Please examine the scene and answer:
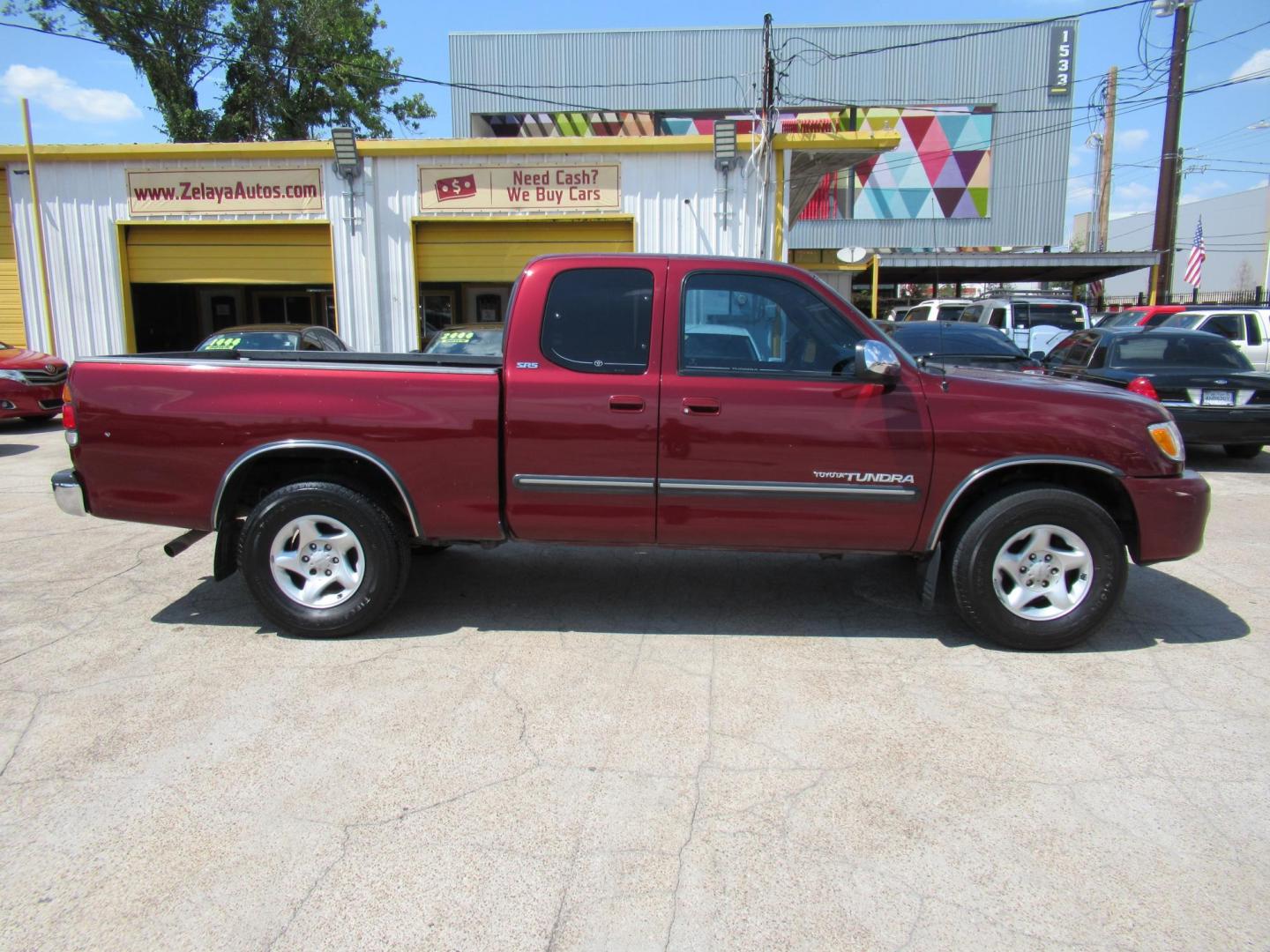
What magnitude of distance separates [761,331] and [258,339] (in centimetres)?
866

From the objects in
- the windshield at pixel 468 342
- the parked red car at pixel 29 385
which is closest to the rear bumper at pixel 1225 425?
the windshield at pixel 468 342

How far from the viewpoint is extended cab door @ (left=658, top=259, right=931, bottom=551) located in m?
4.30

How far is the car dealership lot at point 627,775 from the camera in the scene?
8.35 ft

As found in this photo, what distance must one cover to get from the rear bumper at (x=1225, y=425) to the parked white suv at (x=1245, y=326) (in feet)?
17.6

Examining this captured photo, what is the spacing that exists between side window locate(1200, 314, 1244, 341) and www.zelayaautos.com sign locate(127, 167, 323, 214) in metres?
15.1

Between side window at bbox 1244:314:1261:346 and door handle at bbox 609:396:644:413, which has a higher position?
side window at bbox 1244:314:1261:346

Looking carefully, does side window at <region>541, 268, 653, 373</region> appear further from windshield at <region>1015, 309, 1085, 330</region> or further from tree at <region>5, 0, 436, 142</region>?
tree at <region>5, 0, 436, 142</region>

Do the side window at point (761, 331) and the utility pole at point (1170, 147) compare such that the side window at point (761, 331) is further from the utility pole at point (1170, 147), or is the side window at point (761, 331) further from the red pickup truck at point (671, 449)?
the utility pole at point (1170, 147)

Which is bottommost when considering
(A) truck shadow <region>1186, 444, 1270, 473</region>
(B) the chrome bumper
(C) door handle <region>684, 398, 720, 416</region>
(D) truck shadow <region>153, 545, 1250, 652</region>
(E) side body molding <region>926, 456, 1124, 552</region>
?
(D) truck shadow <region>153, 545, 1250, 652</region>

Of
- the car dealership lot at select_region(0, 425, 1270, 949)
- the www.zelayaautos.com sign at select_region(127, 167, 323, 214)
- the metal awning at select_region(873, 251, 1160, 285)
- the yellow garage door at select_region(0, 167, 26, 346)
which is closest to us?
the car dealership lot at select_region(0, 425, 1270, 949)

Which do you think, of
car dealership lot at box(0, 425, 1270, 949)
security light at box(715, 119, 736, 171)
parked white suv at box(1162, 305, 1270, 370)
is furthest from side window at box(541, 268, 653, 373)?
parked white suv at box(1162, 305, 1270, 370)

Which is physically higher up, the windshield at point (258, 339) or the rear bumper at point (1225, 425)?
the windshield at point (258, 339)

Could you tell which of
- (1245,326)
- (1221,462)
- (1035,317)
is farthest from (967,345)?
(1035,317)

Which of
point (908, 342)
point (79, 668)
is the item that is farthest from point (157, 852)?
point (908, 342)
